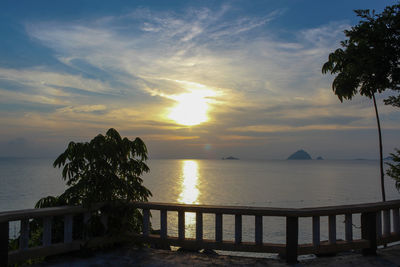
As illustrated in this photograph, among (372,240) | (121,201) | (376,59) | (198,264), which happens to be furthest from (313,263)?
(376,59)

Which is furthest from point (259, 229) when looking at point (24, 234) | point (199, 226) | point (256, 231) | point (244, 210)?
point (24, 234)

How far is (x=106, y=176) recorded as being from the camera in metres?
7.11

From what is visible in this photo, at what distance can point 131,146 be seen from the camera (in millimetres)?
7574

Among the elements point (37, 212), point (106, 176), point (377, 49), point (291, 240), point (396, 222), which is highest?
point (377, 49)

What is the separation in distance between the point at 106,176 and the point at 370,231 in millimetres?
5708

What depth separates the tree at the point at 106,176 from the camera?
6.89 meters

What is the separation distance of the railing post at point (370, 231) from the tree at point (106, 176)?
4.85 meters

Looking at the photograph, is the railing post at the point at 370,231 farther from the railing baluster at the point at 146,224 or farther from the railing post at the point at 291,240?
the railing baluster at the point at 146,224

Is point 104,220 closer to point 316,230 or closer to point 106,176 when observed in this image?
point 106,176

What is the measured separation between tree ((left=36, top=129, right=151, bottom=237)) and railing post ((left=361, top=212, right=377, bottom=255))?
4849 millimetres

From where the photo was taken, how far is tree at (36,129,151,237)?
271 inches

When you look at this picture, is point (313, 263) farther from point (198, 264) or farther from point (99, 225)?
point (99, 225)

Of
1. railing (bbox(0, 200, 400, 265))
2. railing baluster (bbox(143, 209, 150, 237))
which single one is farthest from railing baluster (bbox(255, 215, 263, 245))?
railing baluster (bbox(143, 209, 150, 237))

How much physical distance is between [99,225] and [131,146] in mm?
1878
